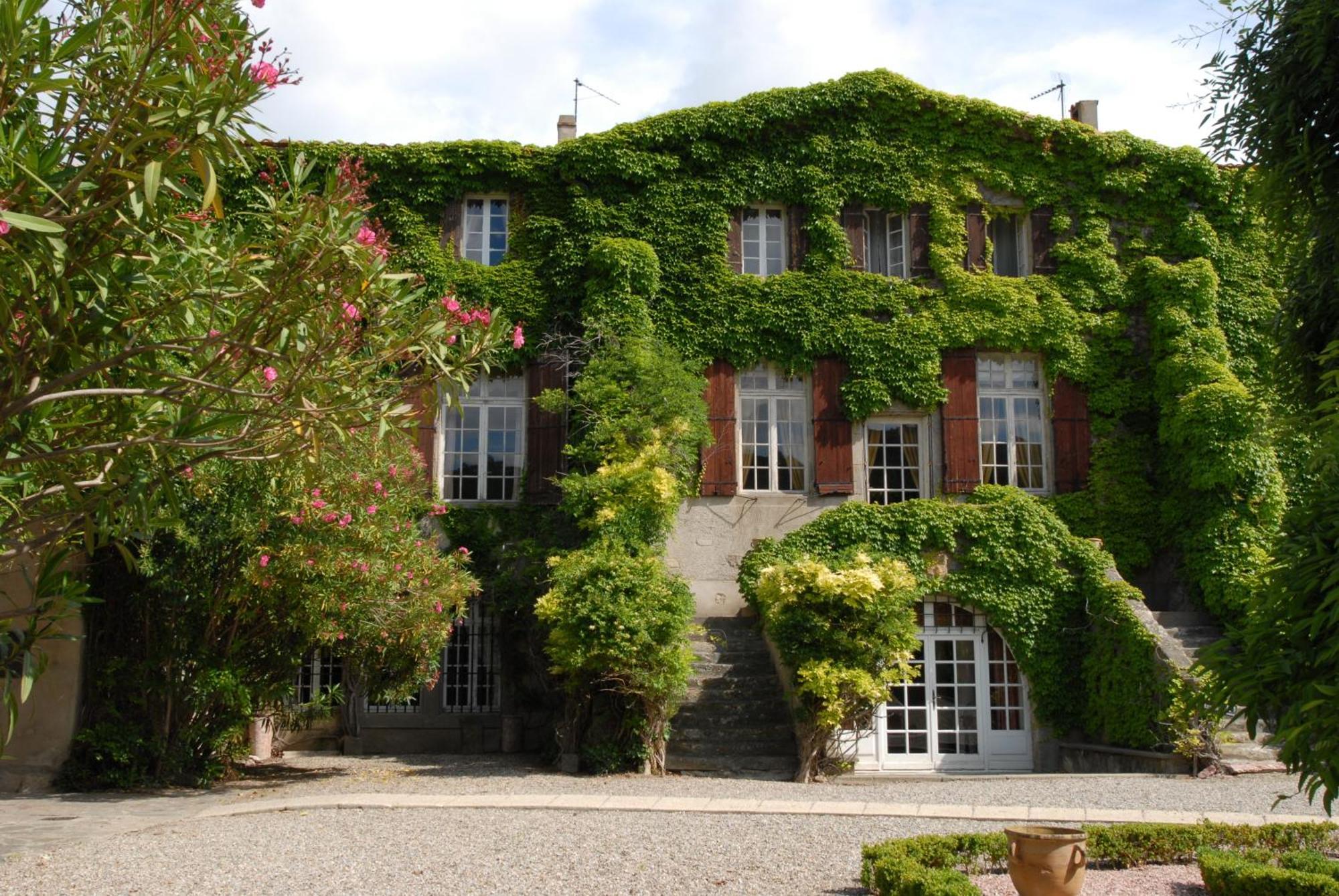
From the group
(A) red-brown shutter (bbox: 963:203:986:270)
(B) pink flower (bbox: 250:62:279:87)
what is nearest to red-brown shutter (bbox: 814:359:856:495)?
(A) red-brown shutter (bbox: 963:203:986:270)

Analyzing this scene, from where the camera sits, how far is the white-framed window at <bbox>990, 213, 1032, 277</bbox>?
1775 centimetres

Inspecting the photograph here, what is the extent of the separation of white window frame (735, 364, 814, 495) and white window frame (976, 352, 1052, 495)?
7.93ft

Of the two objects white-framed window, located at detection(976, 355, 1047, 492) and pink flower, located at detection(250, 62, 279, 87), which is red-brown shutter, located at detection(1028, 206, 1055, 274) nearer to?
white-framed window, located at detection(976, 355, 1047, 492)

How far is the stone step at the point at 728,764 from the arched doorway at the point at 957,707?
2005 millimetres

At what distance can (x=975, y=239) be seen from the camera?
57.6 feet

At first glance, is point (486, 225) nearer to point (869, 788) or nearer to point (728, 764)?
point (728, 764)

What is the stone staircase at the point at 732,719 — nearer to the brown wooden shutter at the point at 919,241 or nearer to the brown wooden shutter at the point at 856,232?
the brown wooden shutter at the point at 856,232

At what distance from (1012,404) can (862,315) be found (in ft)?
8.42

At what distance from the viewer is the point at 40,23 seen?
440cm

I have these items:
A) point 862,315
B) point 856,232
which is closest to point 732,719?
point 862,315

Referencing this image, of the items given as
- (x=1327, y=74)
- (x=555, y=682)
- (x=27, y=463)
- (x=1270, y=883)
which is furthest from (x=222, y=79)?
(x=555, y=682)

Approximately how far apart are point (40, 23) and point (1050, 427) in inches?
590

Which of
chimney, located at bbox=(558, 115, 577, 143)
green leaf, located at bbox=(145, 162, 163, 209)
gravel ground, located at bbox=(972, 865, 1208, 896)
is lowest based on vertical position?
gravel ground, located at bbox=(972, 865, 1208, 896)

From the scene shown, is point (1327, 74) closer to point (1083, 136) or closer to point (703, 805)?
point (703, 805)
